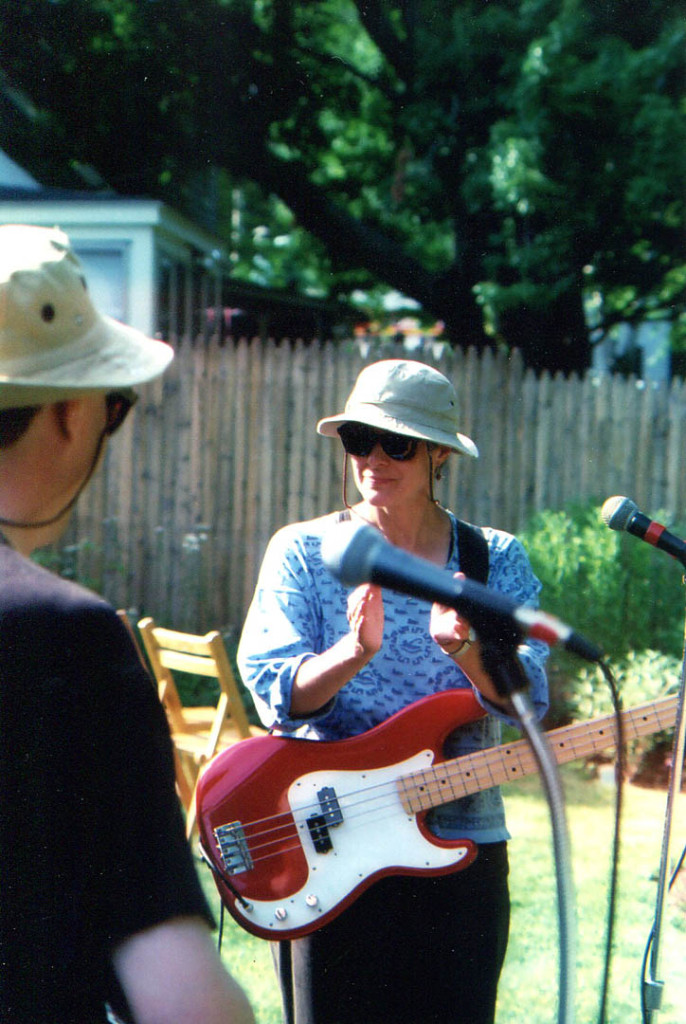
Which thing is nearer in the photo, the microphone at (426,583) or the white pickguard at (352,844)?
the microphone at (426,583)

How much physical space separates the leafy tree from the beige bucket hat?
24.5 ft

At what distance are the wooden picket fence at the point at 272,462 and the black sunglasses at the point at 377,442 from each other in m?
4.98

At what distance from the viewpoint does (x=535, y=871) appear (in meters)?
4.42

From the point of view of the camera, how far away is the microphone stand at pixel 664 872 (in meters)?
2.08

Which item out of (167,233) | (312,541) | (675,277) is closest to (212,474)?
(167,233)

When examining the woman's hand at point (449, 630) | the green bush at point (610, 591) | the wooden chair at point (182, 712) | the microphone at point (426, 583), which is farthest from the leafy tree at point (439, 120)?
the microphone at point (426, 583)

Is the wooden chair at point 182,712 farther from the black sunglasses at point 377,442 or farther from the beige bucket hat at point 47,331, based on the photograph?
the beige bucket hat at point 47,331

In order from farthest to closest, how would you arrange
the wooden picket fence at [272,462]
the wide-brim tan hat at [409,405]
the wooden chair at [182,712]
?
the wooden picket fence at [272,462], the wooden chair at [182,712], the wide-brim tan hat at [409,405]

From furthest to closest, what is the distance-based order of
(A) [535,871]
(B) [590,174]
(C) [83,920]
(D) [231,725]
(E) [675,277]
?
(E) [675,277] → (B) [590,174] → (D) [231,725] → (A) [535,871] → (C) [83,920]

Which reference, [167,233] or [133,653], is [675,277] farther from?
[133,653]

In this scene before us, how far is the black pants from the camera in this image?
6.53ft

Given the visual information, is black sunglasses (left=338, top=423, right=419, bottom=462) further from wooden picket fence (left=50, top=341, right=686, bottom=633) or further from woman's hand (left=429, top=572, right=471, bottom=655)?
wooden picket fence (left=50, top=341, right=686, bottom=633)

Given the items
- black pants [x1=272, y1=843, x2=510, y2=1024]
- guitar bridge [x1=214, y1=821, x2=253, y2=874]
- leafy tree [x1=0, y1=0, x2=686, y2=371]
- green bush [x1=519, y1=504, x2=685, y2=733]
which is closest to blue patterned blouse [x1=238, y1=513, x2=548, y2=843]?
black pants [x1=272, y1=843, x2=510, y2=1024]

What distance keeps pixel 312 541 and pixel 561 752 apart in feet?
2.28
